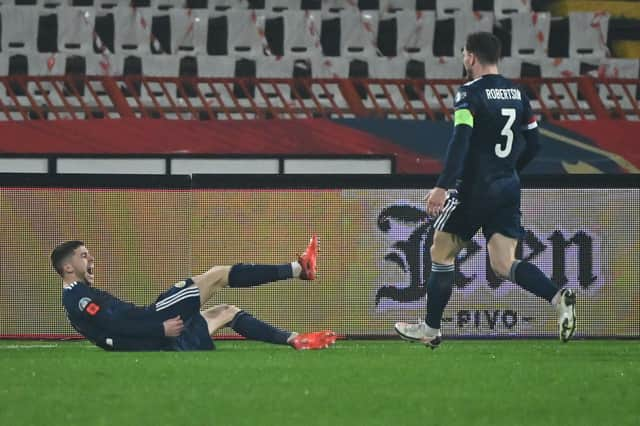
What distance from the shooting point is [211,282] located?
8.02m

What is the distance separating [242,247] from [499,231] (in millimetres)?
2650

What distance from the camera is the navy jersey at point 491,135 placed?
7469mm

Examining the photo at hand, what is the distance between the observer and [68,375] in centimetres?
656

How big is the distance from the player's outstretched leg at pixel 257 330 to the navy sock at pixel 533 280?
1188mm

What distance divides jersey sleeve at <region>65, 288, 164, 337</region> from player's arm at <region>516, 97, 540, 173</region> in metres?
2.29

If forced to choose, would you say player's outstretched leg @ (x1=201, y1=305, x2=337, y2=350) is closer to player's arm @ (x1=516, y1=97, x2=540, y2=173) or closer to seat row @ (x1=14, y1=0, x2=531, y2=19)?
player's arm @ (x1=516, y1=97, x2=540, y2=173)

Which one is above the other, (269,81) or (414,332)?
(269,81)

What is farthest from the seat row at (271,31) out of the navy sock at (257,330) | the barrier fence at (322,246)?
the navy sock at (257,330)

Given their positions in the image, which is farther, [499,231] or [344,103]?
[344,103]

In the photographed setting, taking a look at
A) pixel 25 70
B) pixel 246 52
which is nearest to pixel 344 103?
pixel 246 52

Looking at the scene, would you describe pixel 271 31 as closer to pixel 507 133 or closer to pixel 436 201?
pixel 507 133

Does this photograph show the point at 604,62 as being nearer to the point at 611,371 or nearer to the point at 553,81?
the point at 553,81

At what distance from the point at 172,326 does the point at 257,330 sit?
0.49 metres

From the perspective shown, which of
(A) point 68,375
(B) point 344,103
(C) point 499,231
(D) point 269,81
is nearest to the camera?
(A) point 68,375
